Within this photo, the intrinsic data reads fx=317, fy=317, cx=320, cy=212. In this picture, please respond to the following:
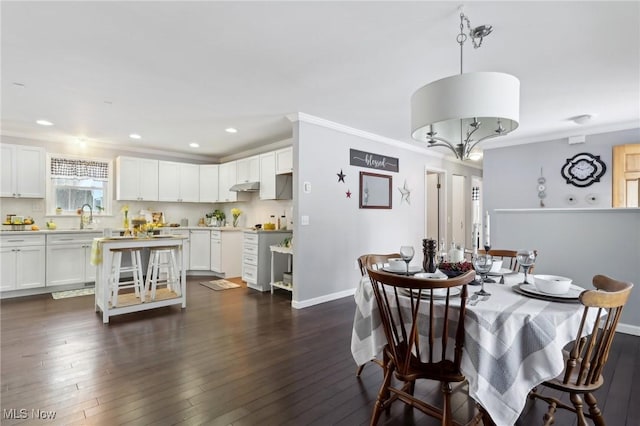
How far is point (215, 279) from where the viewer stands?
5.91m

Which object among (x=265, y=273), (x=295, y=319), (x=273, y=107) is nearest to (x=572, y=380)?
(x=295, y=319)

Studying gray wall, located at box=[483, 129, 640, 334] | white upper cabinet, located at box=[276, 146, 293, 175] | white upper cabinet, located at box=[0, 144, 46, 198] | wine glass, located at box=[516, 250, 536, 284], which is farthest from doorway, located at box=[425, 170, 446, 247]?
white upper cabinet, located at box=[0, 144, 46, 198]

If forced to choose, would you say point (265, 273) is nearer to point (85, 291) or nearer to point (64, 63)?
point (85, 291)

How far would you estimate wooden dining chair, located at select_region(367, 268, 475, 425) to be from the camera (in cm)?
148

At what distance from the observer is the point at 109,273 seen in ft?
11.6

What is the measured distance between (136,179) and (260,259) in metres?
3.03

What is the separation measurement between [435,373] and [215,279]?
5056mm

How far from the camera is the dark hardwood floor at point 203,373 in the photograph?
190 centimetres

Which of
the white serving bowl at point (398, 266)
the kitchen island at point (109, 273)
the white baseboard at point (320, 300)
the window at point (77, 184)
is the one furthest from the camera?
the window at point (77, 184)

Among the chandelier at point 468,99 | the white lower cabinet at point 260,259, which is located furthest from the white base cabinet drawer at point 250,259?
the chandelier at point 468,99

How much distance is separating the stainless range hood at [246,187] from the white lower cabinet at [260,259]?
0.88m

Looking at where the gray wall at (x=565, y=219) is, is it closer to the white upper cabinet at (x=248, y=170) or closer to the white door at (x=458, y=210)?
the white door at (x=458, y=210)

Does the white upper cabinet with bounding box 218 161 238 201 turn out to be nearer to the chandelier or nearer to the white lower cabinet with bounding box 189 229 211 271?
the white lower cabinet with bounding box 189 229 211 271

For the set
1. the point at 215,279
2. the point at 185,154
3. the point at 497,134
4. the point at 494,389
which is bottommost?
the point at 215,279
